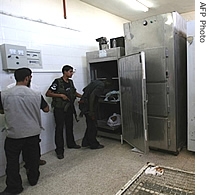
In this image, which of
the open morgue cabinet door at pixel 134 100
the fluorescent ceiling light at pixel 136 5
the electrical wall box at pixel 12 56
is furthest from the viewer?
the fluorescent ceiling light at pixel 136 5

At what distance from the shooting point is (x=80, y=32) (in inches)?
156

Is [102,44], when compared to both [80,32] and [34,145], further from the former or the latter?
[34,145]

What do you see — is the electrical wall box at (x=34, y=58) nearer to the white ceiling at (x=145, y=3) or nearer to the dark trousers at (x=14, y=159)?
the dark trousers at (x=14, y=159)

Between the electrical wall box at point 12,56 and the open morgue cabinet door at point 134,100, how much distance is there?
1682 mm

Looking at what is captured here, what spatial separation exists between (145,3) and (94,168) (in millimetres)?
3788

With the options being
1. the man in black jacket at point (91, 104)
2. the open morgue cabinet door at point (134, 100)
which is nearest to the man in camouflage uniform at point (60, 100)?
the man in black jacket at point (91, 104)

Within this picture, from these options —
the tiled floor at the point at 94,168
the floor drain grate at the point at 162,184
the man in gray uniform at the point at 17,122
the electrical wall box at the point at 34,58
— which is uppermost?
the electrical wall box at the point at 34,58

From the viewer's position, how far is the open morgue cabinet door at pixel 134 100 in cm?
277

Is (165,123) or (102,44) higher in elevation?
(102,44)

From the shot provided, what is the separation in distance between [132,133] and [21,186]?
1881mm
